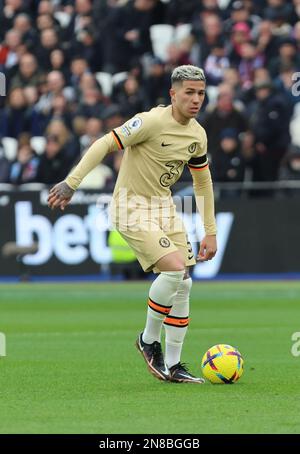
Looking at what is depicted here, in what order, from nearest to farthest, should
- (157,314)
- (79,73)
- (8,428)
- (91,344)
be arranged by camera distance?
(8,428), (157,314), (91,344), (79,73)

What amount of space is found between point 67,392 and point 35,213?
1324cm

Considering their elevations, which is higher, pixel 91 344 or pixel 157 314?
pixel 157 314

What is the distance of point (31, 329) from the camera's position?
48.6 feet

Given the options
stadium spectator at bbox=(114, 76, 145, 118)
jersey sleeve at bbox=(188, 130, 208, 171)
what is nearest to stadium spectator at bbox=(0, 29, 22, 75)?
stadium spectator at bbox=(114, 76, 145, 118)

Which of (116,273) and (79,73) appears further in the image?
(79,73)

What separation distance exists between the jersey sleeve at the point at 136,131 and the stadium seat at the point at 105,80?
14630 mm

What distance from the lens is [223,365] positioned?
31.4 feet

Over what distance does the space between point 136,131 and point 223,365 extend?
6.35 feet

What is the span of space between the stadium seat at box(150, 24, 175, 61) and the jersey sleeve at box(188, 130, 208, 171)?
13980 millimetres

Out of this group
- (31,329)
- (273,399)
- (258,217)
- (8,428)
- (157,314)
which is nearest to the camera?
(8,428)

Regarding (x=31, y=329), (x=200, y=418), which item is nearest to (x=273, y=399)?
(x=200, y=418)

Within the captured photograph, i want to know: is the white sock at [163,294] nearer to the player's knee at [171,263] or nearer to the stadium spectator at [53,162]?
the player's knee at [171,263]

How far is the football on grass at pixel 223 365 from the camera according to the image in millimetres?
9547

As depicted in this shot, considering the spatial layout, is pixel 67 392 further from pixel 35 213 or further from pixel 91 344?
pixel 35 213
